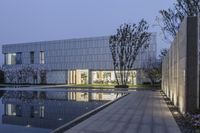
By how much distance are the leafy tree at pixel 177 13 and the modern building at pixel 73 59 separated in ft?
116

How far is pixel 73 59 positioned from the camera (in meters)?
80.4

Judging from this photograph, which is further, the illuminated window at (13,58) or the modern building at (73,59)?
the illuminated window at (13,58)

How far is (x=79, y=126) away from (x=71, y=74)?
69374 mm

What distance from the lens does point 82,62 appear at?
7912 cm

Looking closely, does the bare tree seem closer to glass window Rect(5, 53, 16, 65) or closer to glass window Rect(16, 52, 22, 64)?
glass window Rect(16, 52, 22, 64)

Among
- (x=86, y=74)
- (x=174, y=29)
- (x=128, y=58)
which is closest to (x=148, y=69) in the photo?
(x=128, y=58)

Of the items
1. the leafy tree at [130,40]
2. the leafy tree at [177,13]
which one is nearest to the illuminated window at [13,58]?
the leafy tree at [130,40]

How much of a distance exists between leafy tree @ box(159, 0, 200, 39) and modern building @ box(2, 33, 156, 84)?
35.4 meters

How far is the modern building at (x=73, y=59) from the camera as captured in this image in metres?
75.8

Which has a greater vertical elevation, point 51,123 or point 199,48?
point 199,48

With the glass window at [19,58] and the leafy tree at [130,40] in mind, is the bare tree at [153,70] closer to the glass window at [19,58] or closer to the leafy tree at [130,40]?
the leafy tree at [130,40]

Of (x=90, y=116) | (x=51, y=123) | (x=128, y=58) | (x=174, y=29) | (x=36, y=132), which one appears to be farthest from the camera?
(x=128, y=58)

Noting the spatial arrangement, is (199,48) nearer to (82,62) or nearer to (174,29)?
(174,29)

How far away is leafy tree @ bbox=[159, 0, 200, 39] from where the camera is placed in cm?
2942
